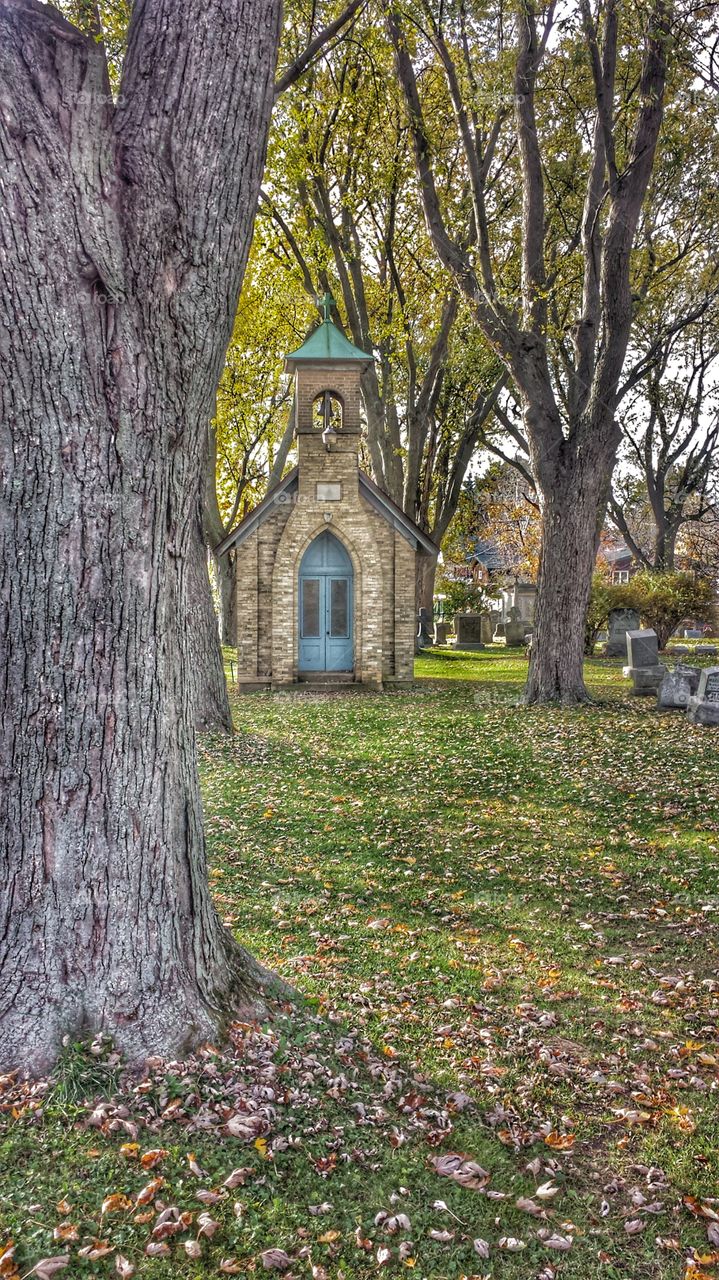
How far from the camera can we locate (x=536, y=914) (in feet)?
21.4

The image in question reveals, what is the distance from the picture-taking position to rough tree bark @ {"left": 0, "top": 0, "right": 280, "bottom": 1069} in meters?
3.46

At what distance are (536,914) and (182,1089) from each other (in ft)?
12.0

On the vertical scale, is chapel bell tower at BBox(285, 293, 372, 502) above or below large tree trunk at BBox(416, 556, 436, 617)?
above

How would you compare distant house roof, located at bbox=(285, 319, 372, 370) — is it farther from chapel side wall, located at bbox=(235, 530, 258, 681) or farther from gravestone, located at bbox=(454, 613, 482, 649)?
gravestone, located at bbox=(454, 613, 482, 649)

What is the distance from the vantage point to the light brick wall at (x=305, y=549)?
63.5 feet

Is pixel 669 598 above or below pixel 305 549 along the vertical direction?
below

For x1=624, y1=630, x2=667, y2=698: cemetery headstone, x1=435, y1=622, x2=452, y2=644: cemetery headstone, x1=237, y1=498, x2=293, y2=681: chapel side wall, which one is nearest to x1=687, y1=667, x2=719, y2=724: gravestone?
x1=624, y1=630, x2=667, y2=698: cemetery headstone

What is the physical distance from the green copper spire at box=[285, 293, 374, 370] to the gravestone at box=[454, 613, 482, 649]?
14.3m

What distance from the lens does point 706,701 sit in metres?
14.4

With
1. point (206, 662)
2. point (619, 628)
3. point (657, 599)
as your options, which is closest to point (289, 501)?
point (206, 662)

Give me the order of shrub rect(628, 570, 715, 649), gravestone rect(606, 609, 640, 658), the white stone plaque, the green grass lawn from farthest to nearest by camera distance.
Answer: gravestone rect(606, 609, 640, 658)
shrub rect(628, 570, 715, 649)
the white stone plaque
the green grass lawn

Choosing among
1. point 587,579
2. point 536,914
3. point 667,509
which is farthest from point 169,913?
point 667,509

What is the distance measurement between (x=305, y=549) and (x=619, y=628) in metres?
12.3

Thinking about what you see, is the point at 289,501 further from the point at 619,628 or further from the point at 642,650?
the point at 619,628
